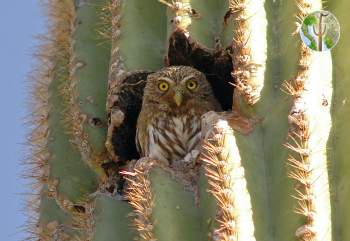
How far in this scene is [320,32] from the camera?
4.08 m

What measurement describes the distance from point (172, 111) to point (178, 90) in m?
0.13

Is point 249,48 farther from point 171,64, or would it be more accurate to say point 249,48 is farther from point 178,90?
point 178,90

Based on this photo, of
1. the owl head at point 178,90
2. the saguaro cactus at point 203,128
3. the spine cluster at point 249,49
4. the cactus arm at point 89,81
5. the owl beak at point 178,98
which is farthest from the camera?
the owl beak at point 178,98

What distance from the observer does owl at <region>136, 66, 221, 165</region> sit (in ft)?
19.0

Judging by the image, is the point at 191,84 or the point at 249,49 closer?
the point at 249,49

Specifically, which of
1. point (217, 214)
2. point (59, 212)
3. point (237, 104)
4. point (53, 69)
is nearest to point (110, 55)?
point (53, 69)

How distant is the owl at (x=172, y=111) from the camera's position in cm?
579

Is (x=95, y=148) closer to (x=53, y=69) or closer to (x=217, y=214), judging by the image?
(x=53, y=69)

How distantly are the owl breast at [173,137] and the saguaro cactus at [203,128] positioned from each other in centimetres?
13

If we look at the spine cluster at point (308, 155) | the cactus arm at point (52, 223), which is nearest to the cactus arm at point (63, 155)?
the cactus arm at point (52, 223)

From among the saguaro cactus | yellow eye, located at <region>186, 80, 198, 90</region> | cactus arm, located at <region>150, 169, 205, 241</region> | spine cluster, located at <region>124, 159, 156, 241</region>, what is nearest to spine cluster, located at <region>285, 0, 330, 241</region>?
the saguaro cactus

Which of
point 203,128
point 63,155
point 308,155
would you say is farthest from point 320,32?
point 63,155

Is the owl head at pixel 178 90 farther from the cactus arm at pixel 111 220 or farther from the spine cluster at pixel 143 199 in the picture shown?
the spine cluster at pixel 143 199

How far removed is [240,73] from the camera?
173 inches
